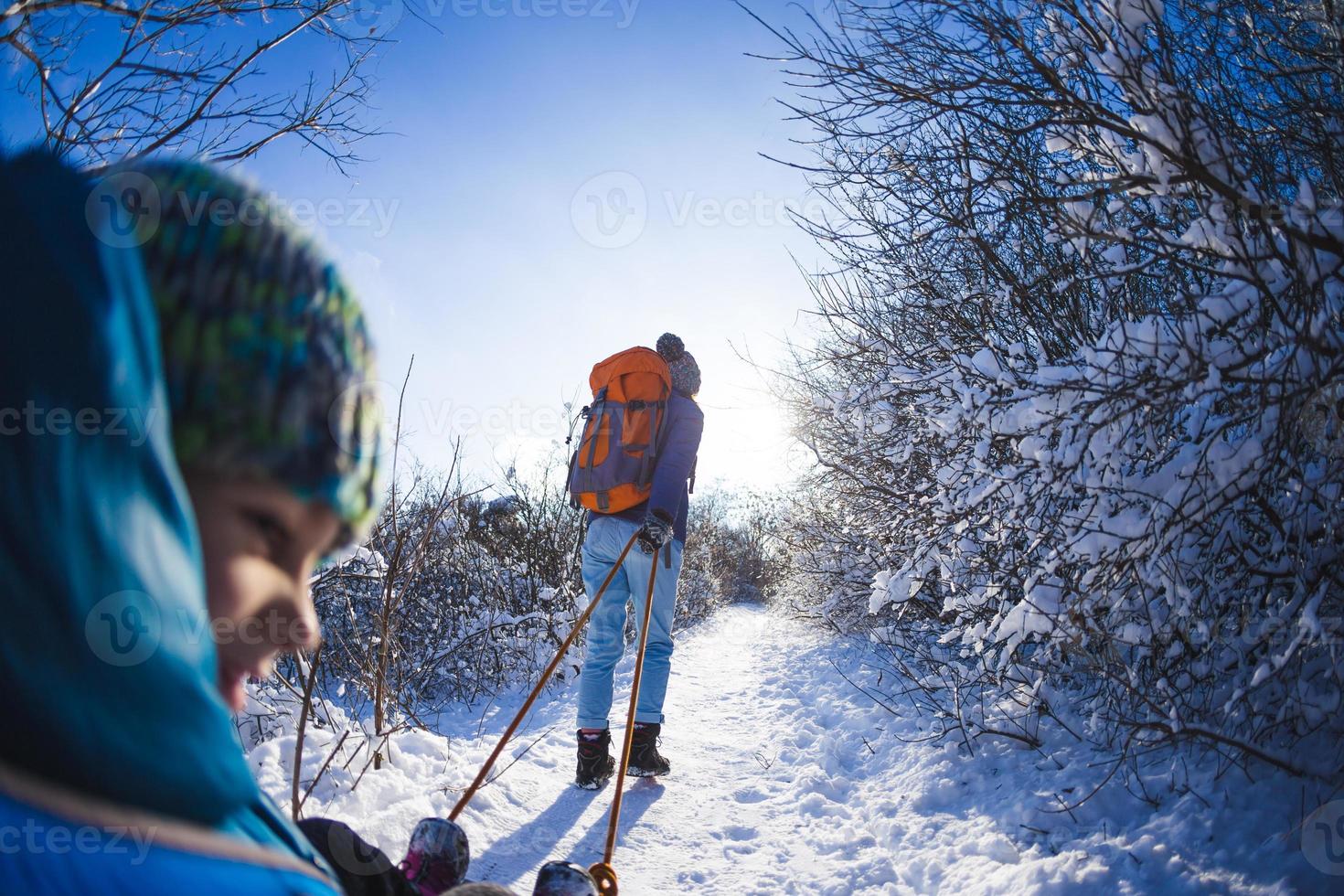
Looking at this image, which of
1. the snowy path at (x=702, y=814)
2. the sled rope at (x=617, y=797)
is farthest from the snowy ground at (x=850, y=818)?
the sled rope at (x=617, y=797)

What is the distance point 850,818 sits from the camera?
3014 millimetres

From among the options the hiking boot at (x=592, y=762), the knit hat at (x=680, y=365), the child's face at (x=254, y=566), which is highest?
the knit hat at (x=680, y=365)

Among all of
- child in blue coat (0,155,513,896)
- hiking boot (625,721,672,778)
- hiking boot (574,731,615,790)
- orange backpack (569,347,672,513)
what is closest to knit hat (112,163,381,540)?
child in blue coat (0,155,513,896)

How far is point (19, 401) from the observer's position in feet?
1.18

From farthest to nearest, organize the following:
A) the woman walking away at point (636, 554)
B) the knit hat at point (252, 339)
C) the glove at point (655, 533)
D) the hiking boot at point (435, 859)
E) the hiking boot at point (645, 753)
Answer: the hiking boot at point (645, 753), the woman walking away at point (636, 554), the glove at point (655, 533), the hiking boot at point (435, 859), the knit hat at point (252, 339)

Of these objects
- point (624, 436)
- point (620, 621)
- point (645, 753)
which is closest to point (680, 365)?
point (624, 436)

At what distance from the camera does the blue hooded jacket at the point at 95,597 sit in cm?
35

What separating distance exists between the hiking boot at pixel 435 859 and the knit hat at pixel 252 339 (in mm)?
1207

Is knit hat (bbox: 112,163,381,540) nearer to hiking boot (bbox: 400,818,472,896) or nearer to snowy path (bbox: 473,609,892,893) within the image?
hiking boot (bbox: 400,818,472,896)

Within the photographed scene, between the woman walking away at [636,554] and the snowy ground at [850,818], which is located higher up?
the woman walking away at [636,554]

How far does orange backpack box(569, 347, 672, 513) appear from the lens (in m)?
3.35

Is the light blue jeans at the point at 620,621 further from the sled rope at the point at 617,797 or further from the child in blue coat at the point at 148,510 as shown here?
the child in blue coat at the point at 148,510

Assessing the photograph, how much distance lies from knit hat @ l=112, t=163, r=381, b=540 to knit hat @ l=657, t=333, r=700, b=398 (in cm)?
302

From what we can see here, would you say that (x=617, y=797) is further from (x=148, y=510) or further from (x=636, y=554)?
(x=148, y=510)
